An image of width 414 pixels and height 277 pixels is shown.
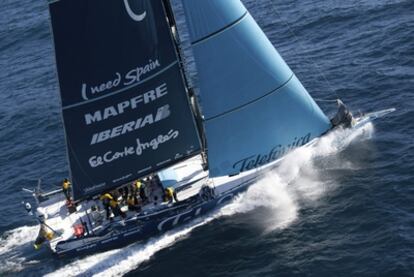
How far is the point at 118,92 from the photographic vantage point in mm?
33562

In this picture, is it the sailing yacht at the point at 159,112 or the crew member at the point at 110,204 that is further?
the crew member at the point at 110,204

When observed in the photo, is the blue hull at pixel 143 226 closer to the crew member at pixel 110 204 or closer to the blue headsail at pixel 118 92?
the crew member at pixel 110 204

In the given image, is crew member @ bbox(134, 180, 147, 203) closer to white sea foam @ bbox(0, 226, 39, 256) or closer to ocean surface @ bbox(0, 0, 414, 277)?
ocean surface @ bbox(0, 0, 414, 277)

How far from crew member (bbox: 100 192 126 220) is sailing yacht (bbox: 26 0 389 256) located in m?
0.36

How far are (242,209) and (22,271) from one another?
13393 millimetres

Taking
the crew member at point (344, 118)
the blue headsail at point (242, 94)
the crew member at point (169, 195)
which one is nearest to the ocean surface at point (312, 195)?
the crew member at point (344, 118)

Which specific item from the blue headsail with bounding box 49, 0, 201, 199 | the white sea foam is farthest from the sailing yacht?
the white sea foam

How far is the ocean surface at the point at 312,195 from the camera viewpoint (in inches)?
1278

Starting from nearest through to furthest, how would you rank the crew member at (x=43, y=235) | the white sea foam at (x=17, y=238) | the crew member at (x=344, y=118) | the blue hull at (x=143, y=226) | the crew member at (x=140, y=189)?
the blue hull at (x=143, y=226)
the crew member at (x=43, y=235)
the crew member at (x=140, y=189)
the crew member at (x=344, y=118)
the white sea foam at (x=17, y=238)

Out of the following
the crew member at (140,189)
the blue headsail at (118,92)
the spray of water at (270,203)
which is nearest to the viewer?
the blue headsail at (118,92)

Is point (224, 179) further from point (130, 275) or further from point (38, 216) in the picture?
point (38, 216)

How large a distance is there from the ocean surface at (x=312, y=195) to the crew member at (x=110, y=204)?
2183 mm

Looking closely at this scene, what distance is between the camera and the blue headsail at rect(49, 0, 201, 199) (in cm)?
3181

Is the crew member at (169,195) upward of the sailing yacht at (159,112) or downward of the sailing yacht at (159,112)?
downward
